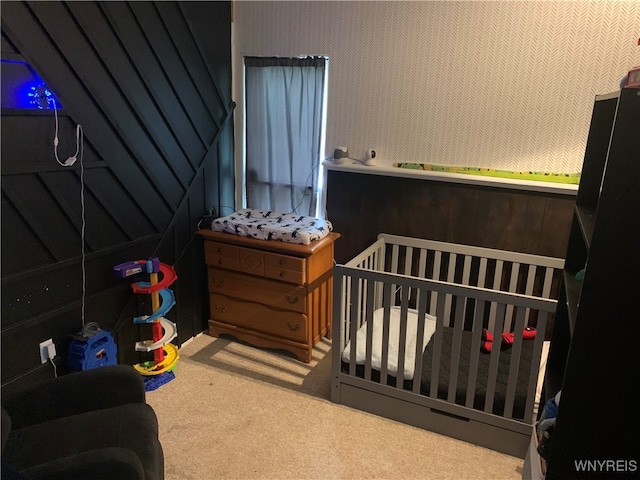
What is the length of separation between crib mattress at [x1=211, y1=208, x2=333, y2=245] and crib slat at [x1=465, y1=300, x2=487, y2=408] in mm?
1061

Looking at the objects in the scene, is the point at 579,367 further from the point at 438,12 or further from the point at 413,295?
the point at 438,12

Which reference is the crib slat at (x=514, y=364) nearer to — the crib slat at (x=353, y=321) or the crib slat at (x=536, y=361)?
the crib slat at (x=536, y=361)

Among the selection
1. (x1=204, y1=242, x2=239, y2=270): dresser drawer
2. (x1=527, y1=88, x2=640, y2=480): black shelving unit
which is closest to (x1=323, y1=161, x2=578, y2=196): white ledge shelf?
(x1=204, y1=242, x2=239, y2=270): dresser drawer

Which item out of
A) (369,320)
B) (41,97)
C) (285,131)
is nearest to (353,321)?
(369,320)

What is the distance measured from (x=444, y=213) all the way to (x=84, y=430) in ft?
7.10

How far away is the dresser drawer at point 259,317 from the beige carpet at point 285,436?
22cm

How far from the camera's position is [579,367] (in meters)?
1.38

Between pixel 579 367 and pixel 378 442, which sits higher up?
pixel 579 367

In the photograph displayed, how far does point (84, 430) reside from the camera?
5.59ft

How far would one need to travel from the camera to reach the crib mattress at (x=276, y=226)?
9.38ft

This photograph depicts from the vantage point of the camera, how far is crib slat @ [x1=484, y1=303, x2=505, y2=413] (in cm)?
214

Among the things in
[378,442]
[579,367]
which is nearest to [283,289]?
[378,442]

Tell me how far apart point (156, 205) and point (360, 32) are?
1598mm

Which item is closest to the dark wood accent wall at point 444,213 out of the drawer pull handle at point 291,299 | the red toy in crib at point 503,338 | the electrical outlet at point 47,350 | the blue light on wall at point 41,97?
the red toy in crib at point 503,338
